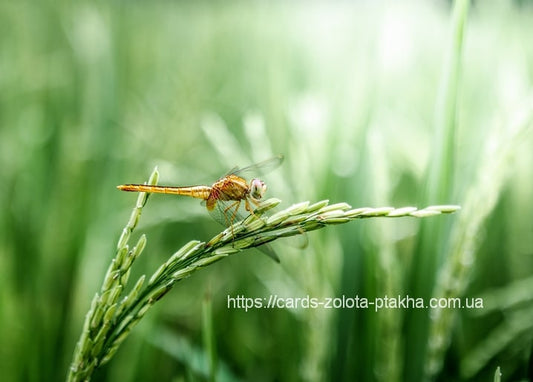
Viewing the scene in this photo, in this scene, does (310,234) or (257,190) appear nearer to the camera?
(257,190)

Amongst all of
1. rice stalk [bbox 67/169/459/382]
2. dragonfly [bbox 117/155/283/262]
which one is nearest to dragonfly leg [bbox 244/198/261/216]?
dragonfly [bbox 117/155/283/262]

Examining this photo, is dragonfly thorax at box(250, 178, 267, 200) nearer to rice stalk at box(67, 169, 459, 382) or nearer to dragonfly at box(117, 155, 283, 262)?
dragonfly at box(117, 155, 283, 262)

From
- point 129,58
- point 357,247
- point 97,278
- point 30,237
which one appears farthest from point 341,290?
point 129,58

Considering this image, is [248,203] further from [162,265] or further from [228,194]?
[162,265]

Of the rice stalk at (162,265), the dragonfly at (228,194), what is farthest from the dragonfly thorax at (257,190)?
the rice stalk at (162,265)

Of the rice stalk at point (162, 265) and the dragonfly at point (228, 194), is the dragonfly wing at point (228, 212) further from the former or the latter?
the rice stalk at point (162, 265)

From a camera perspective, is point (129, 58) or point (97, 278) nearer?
point (97, 278)

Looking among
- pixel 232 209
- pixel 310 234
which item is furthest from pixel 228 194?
pixel 310 234

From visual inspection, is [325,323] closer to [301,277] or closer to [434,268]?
[301,277]
